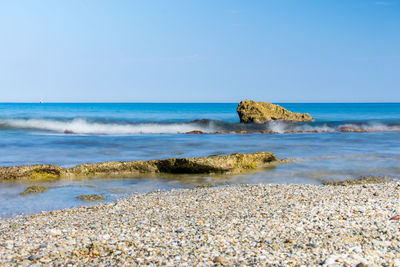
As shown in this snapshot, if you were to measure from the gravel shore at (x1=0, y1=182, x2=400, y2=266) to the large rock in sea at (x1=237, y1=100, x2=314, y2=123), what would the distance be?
2474cm

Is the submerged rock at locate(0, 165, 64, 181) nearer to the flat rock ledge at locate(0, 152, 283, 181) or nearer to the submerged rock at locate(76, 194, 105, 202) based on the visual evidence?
the flat rock ledge at locate(0, 152, 283, 181)

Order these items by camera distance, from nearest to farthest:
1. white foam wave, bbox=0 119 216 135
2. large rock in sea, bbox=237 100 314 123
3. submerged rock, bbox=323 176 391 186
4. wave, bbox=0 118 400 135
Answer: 1. submerged rock, bbox=323 176 391 186
2. wave, bbox=0 118 400 135
3. white foam wave, bbox=0 119 216 135
4. large rock in sea, bbox=237 100 314 123

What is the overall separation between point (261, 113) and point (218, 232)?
27.4m

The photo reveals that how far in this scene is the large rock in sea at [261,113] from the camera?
104ft

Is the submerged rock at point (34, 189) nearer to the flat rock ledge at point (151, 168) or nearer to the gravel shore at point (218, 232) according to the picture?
the flat rock ledge at point (151, 168)

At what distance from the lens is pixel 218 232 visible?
16.0 ft

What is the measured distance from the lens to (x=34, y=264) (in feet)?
13.3

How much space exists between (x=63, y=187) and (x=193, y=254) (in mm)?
5854

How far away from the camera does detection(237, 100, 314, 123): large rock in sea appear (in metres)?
31.8

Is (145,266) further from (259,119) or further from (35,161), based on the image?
(259,119)

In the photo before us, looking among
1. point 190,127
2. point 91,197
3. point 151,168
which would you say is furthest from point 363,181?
point 190,127

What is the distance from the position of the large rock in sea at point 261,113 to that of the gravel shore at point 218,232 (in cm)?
2474

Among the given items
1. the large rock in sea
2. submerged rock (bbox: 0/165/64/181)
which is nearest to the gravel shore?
submerged rock (bbox: 0/165/64/181)

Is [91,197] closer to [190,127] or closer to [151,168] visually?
[151,168]
